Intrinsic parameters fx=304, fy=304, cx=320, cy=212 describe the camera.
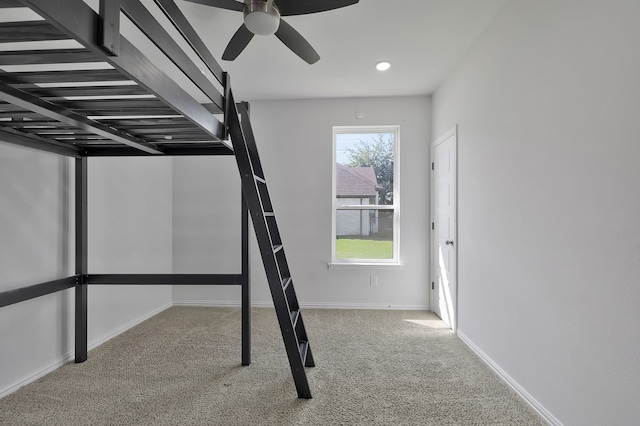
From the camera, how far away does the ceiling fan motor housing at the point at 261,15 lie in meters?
1.69

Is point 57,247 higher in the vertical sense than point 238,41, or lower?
lower

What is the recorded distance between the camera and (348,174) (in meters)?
3.99

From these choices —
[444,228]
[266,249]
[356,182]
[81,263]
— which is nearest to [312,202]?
[356,182]

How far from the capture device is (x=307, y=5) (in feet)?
5.73

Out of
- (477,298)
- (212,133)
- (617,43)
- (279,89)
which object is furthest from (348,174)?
(617,43)

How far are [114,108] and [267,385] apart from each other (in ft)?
6.38

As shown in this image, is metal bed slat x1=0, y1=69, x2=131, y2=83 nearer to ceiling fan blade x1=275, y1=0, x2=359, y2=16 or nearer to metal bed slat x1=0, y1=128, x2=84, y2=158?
metal bed slat x1=0, y1=128, x2=84, y2=158

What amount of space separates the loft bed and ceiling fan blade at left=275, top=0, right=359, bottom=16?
1.68 ft

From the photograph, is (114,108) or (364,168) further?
(364,168)

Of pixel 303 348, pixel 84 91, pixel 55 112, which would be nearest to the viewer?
pixel 84 91

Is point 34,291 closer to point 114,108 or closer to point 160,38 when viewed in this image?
point 114,108

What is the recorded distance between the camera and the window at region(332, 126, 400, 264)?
155 inches

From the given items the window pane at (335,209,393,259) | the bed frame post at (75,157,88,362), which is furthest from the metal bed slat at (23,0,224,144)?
the window pane at (335,209,393,259)

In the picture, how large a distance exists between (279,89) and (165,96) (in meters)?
Answer: 2.48
